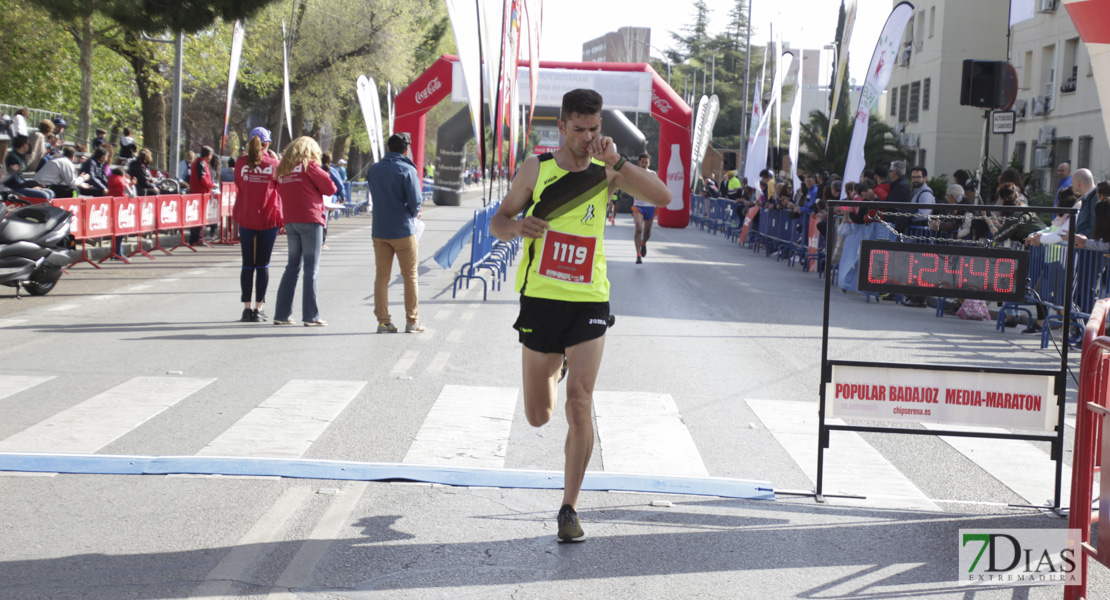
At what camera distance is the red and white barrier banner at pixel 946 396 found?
573 centimetres

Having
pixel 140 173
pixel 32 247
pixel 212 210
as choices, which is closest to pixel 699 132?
pixel 212 210

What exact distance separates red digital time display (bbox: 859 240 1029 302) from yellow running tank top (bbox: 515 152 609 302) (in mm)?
1443

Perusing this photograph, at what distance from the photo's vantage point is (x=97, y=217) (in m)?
17.2

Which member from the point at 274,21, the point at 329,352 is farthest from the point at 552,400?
the point at 274,21

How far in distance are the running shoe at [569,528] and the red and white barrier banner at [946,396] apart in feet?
5.23

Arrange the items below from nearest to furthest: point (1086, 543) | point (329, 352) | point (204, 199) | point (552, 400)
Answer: point (1086, 543), point (552, 400), point (329, 352), point (204, 199)

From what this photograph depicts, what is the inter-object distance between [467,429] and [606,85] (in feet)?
88.2

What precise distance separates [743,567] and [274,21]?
135ft

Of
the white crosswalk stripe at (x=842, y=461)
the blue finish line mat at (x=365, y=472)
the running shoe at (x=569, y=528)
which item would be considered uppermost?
the running shoe at (x=569, y=528)

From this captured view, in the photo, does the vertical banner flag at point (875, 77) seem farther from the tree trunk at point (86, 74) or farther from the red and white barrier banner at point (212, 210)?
the tree trunk at point (86, 74)

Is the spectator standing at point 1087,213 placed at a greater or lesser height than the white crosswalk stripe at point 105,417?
greater

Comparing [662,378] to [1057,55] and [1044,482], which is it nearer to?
[1044,482]

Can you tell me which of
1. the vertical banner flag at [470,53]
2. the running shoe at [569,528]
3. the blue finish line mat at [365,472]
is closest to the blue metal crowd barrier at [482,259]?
the vertical banner flag at [470,53]

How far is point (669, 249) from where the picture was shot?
26.7 m
